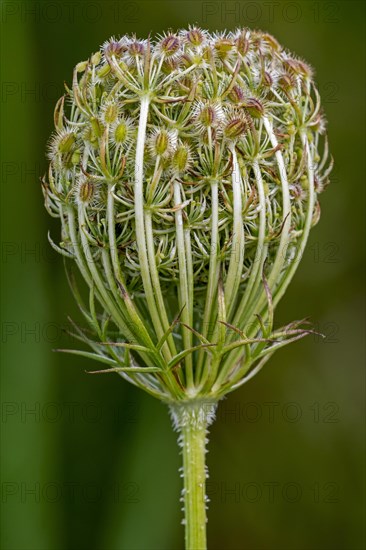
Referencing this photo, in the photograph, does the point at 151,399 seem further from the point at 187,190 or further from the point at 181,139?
the point at 181,139

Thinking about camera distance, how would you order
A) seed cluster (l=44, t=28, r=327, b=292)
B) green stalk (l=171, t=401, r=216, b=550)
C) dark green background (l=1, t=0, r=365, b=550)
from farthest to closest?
1. dark green background (l=1, t=0, r=365, b=550)
2. green stalk (l=171, t=401, r=216, b=550)
3. seed cluster (l=44, t=28, r=327, b=292)

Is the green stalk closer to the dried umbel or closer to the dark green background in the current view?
the dried umbel

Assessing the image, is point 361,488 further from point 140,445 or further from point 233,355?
point 233,355

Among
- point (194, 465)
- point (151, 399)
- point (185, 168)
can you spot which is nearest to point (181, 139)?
point (185, 168)

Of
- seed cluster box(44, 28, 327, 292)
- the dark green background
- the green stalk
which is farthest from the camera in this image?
the dark green background

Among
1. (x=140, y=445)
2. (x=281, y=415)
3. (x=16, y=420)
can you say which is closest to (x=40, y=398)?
(x=16, y=420)

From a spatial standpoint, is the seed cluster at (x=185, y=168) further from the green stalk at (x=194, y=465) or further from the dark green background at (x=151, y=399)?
the dark green background at (x=151, y=399)

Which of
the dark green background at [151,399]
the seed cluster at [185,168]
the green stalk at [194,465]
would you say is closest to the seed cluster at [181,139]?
the seed cluster at [185,168]

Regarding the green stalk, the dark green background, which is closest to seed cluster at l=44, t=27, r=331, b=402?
the green stalk

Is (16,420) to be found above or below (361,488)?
above
